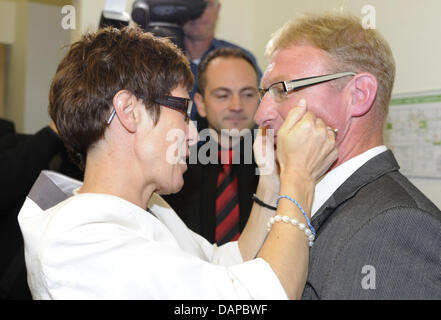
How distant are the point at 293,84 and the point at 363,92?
0.18m

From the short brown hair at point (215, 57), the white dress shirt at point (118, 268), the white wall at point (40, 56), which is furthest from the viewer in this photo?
the white wall at point (40, 56)

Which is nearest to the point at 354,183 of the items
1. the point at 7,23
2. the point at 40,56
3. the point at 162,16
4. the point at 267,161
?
the point at 267,161

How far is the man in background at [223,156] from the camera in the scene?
194 centimetres

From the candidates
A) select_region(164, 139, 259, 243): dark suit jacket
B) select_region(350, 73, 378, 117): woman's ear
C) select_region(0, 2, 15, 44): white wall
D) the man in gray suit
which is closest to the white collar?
the man in gray suit

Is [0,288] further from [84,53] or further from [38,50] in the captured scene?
[38,50]

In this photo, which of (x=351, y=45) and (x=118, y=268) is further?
(x=351, y=45)

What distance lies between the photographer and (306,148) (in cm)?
104

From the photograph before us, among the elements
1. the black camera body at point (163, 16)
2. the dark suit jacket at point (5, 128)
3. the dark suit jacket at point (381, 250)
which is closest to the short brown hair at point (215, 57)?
the black camera body at point (163, 16)

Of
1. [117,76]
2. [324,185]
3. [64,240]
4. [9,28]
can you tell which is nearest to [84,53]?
[117,76]

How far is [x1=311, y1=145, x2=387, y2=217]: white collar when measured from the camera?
1137 mm

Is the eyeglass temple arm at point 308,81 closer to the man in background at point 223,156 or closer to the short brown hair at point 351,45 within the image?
the short brown hair at point 351,45

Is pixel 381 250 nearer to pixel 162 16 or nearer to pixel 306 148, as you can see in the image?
pixel 306 148

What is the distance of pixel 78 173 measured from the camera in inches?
78.7

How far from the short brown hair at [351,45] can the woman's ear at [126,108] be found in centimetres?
47
